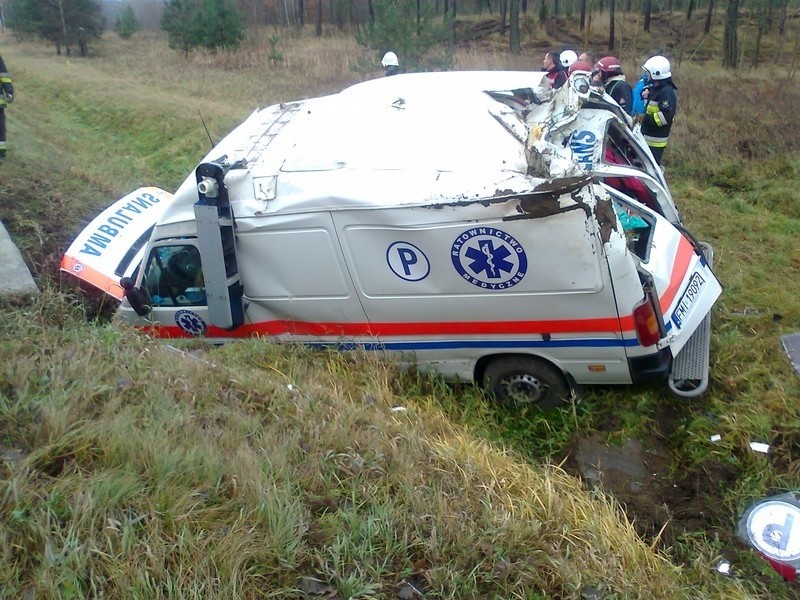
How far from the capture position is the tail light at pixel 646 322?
14.5ft

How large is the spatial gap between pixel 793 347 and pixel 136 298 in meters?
5.15

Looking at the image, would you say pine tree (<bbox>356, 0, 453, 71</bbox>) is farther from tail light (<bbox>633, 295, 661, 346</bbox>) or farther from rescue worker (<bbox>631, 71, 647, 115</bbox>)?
tail light (<bbox>633, 295, 661, 346</bbox>)

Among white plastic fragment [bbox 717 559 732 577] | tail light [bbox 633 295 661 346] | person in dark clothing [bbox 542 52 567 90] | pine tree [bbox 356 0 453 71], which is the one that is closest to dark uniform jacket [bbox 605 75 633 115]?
person in dark clothing [bbox 542 52 567 90]

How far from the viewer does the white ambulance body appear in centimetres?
438

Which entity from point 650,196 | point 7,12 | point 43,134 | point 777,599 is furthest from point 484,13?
point 777,599

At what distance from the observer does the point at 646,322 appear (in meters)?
4.45

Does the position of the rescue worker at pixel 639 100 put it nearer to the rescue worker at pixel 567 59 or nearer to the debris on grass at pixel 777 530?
the rescue worker at pixel 567 59

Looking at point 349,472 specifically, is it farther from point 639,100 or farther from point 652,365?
point 639,100

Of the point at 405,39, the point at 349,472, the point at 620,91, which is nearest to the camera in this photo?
the point at 349,472

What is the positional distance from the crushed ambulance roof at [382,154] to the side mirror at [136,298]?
0.63m

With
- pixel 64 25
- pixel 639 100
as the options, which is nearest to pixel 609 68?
pixel 639 100

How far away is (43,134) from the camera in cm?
1524

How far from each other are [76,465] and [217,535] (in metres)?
0.73

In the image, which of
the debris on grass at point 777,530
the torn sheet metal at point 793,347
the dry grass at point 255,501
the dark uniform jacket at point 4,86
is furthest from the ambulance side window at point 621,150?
the dark uniform jacket at point 4,86
